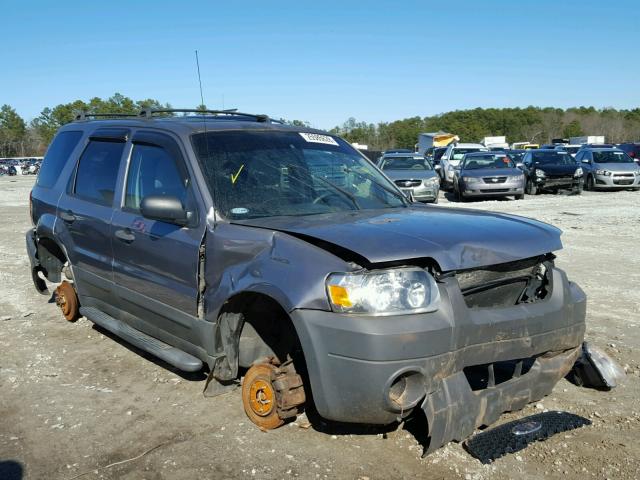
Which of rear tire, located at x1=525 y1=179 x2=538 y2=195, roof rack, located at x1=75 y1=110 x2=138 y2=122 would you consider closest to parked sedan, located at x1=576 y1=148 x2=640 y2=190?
rear tire, located at x1=525 y1=179 x2=538 y2=195

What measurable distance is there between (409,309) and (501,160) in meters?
19.0

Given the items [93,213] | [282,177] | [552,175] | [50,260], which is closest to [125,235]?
[93,213]

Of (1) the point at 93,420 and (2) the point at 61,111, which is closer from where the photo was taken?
(1) the point at 93,420

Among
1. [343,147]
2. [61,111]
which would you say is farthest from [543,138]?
[343,147]

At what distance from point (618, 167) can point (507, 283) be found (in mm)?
21797

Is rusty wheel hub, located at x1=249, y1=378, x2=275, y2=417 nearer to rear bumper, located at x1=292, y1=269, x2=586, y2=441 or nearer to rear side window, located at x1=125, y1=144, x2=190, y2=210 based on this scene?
rear bumper, located at x1=292, y1=269, x2=586, y2=441

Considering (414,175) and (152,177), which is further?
(414,175)

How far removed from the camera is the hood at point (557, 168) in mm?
21484

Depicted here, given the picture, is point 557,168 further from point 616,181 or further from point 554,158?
point 616,181

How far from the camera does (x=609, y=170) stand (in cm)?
2252

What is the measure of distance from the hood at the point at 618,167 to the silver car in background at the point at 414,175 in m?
7.87

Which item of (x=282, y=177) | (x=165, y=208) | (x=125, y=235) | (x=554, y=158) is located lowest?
(x=554, y=158)

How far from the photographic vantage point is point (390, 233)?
10.6 ft

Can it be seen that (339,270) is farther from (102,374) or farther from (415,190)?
(415,190)
